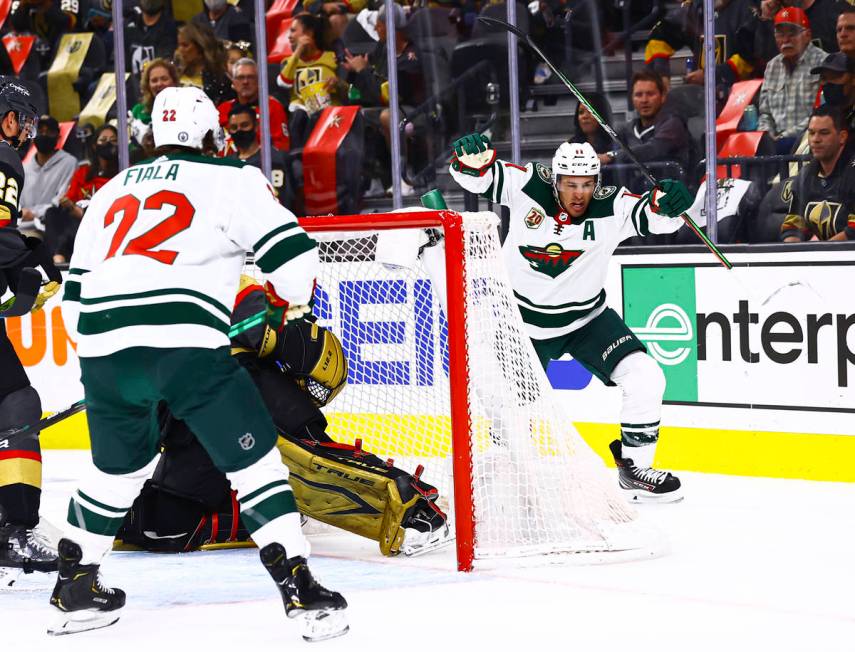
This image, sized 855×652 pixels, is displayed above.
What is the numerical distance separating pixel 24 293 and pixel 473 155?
1.65 m

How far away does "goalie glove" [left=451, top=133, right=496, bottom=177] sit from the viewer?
4.78 metres

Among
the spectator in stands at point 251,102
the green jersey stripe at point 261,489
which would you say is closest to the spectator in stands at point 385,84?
the spectator in stands at point 251,102

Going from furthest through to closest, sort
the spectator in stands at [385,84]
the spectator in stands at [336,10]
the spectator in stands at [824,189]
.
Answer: the spectator in stands at [336,10] → the spectator in stands at [385,84] → the spectator in stands at [824,189]

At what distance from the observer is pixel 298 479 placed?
4074mm

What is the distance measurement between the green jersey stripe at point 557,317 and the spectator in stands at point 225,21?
8.66 feet

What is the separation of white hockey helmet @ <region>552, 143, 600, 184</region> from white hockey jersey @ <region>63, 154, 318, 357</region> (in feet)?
6.40

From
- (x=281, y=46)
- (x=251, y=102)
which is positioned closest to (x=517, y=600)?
(x=251, y=102)

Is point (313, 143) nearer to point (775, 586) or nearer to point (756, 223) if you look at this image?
point (756, 223)

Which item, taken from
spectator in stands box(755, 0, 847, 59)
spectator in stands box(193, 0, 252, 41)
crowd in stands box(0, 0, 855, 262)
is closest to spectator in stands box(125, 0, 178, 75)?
crowd in stands box(0, 0, 855, 262)

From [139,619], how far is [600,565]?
1.25 metres

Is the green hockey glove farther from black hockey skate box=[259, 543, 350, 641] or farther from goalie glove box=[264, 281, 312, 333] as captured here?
black hockey skate box=[259, 543, 350, 641]

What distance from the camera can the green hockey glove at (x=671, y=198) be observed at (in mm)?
4773

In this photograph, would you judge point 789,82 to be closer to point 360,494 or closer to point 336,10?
point 336,10

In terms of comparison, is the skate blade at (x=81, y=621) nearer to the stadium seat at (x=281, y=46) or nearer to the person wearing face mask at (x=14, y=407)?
the person wearing face mask at (x=14, y=407)
